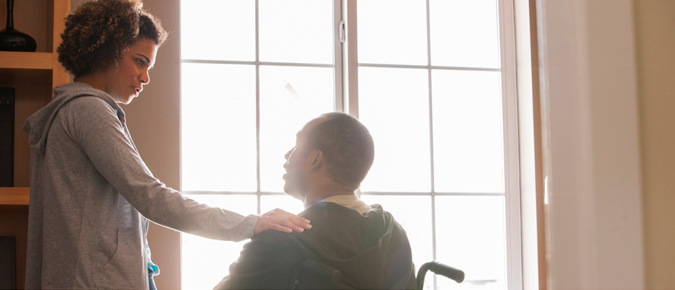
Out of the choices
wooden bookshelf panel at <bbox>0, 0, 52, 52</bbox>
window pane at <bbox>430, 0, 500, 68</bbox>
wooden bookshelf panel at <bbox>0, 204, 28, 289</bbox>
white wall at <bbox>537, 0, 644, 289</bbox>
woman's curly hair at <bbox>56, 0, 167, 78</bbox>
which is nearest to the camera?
woman's curly hair at <bbox>56, 0, 167, 78</bbox>

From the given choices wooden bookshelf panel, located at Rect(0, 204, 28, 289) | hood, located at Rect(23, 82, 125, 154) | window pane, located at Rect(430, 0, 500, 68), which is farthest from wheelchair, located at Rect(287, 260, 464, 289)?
window pane, located at Rect(430, 0, 500, 68)

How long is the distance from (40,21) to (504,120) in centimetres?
200

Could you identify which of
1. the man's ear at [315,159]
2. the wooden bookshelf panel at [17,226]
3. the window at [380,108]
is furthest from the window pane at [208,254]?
the man's ear at [315,159]

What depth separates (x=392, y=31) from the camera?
2244 mm

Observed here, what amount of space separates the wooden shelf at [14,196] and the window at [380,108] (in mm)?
605

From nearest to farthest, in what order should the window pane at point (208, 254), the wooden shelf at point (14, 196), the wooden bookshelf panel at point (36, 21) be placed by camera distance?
1. the wooden shelf at point (14, 196)
2. the wooden bookshelf panel at point (36, 21)
3. the window pane at point (208, 254)

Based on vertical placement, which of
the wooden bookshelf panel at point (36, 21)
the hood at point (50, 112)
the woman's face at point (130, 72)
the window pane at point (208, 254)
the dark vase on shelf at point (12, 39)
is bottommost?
the window pane at point (208, 254)

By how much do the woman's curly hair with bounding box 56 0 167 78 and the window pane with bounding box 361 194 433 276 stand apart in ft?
4.07

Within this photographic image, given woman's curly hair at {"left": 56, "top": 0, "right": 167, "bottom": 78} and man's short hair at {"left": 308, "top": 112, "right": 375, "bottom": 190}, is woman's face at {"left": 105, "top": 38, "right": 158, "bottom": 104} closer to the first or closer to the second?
woman's curly hair at {"left": 56, "top": 0, "right": 167, "bottom": 78}

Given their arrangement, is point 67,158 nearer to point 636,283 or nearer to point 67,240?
point 67,240

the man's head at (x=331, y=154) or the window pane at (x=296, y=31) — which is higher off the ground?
the window pane at (x=296, y=31)

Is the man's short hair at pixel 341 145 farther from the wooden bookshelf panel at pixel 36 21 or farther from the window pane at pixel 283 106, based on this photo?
the wooden bookshelf panel at pixel 36 21

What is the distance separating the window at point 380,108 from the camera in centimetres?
210

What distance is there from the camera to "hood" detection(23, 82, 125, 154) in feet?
4.04
